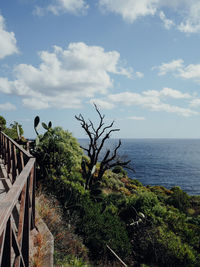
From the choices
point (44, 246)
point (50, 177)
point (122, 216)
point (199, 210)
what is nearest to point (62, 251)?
point (44, 246)

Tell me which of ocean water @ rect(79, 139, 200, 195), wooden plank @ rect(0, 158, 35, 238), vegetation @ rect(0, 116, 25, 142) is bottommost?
ocean water @ rect(79, 139, 200, 195)

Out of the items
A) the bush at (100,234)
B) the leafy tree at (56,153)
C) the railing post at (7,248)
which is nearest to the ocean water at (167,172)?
the leafy tree at (56,153)

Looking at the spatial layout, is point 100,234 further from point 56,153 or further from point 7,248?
point 7,248

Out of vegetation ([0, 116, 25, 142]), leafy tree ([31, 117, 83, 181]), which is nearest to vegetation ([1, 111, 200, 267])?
leafy tree ([31, 117, 83, 181])

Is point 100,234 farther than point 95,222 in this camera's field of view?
No

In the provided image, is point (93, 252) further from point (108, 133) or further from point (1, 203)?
point (108, 133)

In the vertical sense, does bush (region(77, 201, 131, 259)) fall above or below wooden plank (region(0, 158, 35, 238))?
below

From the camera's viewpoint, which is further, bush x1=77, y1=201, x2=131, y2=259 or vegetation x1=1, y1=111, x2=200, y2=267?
bush x1=77, y1=201, x2=131, y2=259

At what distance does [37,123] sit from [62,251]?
19.5ft

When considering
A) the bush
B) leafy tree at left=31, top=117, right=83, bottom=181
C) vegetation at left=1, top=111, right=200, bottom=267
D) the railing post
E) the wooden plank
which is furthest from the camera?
leafy tree at left=31, top=117, right=83, bottom=181

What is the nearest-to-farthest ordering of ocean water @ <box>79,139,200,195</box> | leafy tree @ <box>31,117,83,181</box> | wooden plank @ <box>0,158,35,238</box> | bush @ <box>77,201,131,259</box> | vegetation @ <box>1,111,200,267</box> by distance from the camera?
wooden plank @ <box>0,158,35,238</box>
vegetation @ <box>1,111,200,267</box>
bush @ <box>77,201,131,259</box>
leafy tree @ <box>31,117,83,181</box>
ocean water @ <box>79,139,200,195</box>

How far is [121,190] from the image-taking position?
17703 mm

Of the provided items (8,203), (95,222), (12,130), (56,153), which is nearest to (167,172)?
(12,130)

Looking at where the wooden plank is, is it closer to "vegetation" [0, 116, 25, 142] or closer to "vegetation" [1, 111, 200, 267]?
"vegetation" [1, 111, 200, 267]
